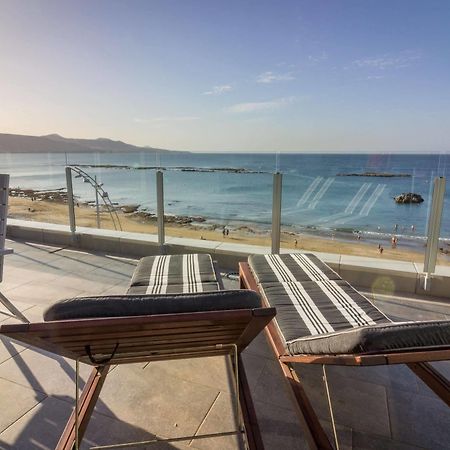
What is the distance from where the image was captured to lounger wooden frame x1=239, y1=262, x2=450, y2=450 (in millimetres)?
992

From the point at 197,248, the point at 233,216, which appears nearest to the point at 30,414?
the point at 197,248

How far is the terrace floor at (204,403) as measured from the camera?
1.47 m

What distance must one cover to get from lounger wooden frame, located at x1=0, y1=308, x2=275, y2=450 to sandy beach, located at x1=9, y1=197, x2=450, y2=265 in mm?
2482

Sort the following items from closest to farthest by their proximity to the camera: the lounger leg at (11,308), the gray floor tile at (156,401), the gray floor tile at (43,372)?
the gray floor tile at (156,401) → the gray floor tile at (43,372) → the lounger leg at (11,308)

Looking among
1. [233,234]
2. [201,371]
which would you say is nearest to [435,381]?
[201,371]

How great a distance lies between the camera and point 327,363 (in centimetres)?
120

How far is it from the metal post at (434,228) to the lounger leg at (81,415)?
9.39 ft

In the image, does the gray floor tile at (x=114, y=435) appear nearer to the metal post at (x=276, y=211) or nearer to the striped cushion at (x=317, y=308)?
the striped cushion at (x=317, y=308)

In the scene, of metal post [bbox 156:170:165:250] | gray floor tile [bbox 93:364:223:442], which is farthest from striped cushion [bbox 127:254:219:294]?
metal post [bbox 156:170:165:250]

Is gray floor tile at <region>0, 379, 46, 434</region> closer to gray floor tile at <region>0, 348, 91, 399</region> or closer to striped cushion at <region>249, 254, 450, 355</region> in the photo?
gray floor tile at <region>0, 348, 91, 399</region>

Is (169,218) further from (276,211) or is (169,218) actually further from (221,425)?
(221,425)

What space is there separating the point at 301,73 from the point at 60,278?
1985cm

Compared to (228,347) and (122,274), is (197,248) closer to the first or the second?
(122,274)

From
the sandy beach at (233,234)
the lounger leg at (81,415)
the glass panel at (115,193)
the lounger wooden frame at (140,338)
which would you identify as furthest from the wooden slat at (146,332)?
the glass panel at (115,193)
